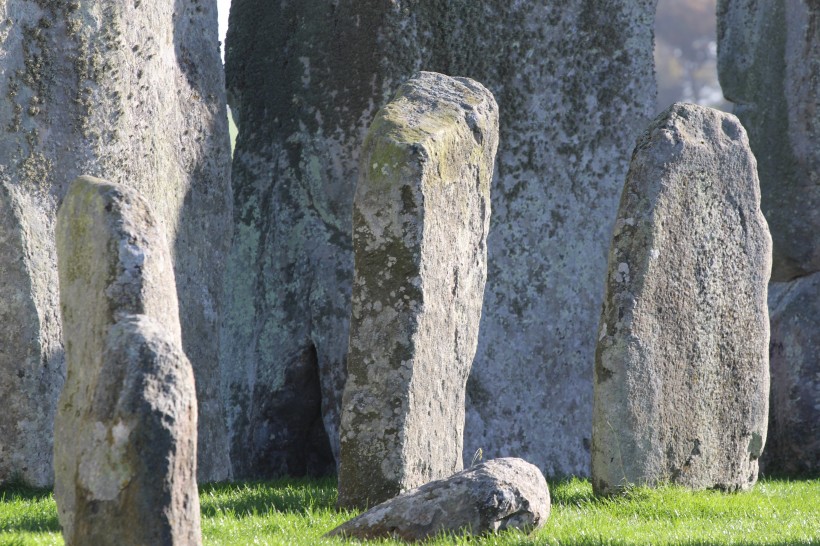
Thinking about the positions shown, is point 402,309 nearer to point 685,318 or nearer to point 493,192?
point 685,318

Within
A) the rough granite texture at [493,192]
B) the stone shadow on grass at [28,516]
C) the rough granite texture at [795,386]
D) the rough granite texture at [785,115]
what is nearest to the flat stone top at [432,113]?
the stone shadow on grass at [28,516]

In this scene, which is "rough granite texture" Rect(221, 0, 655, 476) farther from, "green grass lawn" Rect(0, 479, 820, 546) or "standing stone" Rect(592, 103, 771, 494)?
"standing stone" Rect(592, 103, 771, 494)

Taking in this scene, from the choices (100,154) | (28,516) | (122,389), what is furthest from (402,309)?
(100,154)

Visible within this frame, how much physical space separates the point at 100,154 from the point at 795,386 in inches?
296

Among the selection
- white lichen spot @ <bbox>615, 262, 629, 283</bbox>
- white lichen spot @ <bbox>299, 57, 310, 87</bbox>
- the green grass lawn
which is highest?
white lichen spot @ <bbox>299, 57, 310, 87</bbox>

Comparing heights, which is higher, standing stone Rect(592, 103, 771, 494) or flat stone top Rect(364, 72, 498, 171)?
flat stone top Rect(364, 72, 498, 171)

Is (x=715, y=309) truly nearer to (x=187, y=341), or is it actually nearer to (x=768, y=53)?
(x=187, y=341)

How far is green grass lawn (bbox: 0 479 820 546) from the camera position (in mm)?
7746

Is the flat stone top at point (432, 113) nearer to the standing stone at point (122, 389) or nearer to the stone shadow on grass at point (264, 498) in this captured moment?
the stone shadow on grass at point (264, 498)

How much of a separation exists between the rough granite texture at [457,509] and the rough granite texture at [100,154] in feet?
10.7

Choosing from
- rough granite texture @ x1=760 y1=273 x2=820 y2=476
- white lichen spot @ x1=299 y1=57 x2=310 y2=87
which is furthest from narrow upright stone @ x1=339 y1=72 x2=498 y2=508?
rough granite texture @ x1=760 y1=273 x2=820 y2=476

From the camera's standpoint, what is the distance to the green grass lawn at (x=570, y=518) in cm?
775

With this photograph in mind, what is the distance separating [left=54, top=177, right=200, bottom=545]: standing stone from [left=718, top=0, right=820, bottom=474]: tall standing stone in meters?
9.07

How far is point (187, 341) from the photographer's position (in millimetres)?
11602
